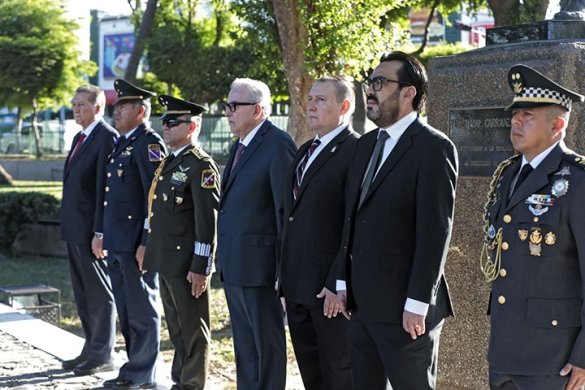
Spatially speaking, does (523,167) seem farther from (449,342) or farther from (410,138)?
(449,342)

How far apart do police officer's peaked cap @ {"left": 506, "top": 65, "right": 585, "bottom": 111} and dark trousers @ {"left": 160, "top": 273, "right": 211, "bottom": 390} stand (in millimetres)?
3008

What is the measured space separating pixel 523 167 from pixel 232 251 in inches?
84.9

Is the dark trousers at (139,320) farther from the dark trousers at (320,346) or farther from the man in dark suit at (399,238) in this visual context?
the man in dark suit at (399,238)

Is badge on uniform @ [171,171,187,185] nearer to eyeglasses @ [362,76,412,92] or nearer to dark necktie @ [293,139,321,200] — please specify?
dark necktie @ [293,139,321,200]

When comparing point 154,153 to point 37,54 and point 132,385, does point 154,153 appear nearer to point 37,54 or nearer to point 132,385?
point 132,385

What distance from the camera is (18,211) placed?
50.1 feet

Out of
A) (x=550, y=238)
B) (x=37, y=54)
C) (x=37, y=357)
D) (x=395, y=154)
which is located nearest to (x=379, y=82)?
(x=395, y=154)

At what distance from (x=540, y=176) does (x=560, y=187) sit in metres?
0.12

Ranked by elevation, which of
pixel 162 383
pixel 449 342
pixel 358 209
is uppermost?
pixel 358 209

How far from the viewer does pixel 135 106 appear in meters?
7.21

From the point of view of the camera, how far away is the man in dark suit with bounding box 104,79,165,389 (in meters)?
6.88

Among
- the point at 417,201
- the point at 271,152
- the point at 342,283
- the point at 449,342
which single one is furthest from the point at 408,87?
the point at 449,342

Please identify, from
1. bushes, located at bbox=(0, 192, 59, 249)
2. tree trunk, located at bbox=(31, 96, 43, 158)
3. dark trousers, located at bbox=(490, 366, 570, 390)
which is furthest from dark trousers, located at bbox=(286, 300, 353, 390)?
tree trunk, located at bbox=(31, 96, 43, 158)

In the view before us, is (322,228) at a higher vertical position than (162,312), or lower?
Result: higher
